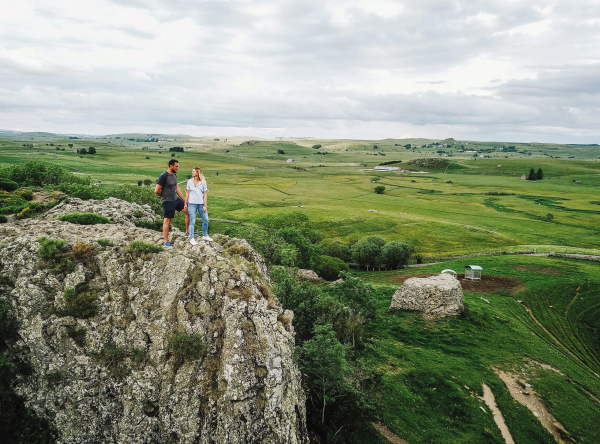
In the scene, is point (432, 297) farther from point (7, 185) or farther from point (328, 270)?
point (7, 185)

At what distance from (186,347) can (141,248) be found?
7251mm

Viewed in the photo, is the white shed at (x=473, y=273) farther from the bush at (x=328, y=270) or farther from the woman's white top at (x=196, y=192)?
the woman's white top at (x=196, y=192)

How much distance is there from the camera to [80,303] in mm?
19656

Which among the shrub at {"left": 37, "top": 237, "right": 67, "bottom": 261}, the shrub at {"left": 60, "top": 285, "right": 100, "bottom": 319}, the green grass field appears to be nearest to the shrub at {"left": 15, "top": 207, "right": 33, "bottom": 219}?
the shrub at {"left": 37, "top": 237, "right": 67, "bottom": 261}

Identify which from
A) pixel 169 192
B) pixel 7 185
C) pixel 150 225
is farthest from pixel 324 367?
pixel 7 185

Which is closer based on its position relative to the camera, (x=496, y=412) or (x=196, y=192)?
(x=196, y=192)

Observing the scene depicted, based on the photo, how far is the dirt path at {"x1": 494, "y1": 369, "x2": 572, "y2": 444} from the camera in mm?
30311

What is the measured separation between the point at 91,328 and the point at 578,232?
136298 mm

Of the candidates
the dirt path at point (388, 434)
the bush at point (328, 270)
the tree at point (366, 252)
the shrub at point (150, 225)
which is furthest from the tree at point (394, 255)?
the shrub at point (150, 225)

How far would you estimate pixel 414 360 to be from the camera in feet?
128

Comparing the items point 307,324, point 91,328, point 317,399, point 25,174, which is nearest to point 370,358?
point 307,324

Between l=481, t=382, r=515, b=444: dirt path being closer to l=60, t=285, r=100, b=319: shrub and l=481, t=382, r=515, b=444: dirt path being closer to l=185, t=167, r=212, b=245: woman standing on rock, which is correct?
l=185, t=167, r=212, b=245: woman standing on rock

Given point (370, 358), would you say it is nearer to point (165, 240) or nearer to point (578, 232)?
point (165, 240)

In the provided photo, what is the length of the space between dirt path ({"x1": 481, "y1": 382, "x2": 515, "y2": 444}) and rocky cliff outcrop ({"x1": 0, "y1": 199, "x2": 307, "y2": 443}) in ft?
68.2
